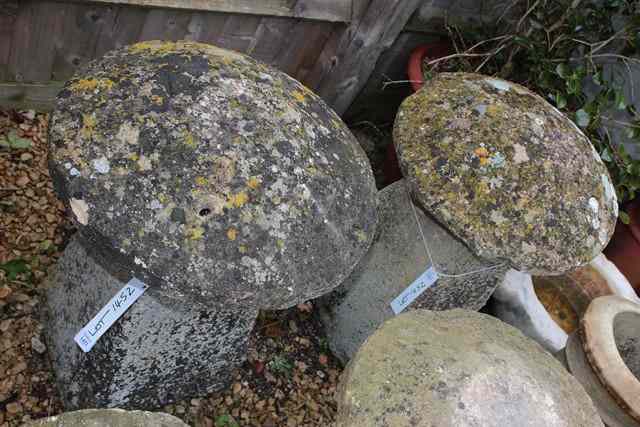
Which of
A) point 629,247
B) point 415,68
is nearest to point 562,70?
point 415,68

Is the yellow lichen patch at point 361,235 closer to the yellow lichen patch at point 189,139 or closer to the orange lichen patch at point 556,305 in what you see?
the yellow lichen patch at point 189,139

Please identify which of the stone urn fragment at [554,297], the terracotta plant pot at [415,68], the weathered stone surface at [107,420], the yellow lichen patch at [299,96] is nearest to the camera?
the weathered stone surface at [107,420]

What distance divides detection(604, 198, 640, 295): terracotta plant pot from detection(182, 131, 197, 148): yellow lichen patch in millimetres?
2287

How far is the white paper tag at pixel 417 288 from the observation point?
6.18ft

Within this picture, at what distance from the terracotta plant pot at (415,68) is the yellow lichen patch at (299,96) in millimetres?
1167

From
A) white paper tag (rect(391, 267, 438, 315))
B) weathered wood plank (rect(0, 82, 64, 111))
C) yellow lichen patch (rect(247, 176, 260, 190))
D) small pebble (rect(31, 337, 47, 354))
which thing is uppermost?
yellow lichen patch (rect(247, 176, 260, 190))

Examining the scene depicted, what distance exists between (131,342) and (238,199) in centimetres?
53

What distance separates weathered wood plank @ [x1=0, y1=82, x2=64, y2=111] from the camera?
86.8 inches

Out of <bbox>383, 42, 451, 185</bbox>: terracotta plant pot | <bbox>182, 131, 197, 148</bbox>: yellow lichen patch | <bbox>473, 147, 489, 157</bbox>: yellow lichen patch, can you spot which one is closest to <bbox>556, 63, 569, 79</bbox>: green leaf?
<bbox>383, 42, 451, 185</bbox>: terracotta plant pot

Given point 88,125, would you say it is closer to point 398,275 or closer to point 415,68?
point 398,275

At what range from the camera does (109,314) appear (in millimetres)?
1430

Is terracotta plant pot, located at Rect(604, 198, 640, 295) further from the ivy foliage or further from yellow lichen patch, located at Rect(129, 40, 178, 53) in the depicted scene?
yellow lichen patch, located at Rect(129, 40, 178, 53)

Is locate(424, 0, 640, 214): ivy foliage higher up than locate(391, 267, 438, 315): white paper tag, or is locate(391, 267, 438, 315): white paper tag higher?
locate(424, 0, 640, 214): ivy foliage

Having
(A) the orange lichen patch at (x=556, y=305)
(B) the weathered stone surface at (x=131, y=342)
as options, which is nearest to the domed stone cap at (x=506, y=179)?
(B) the weathered stone surface at (x=131, y=342)
